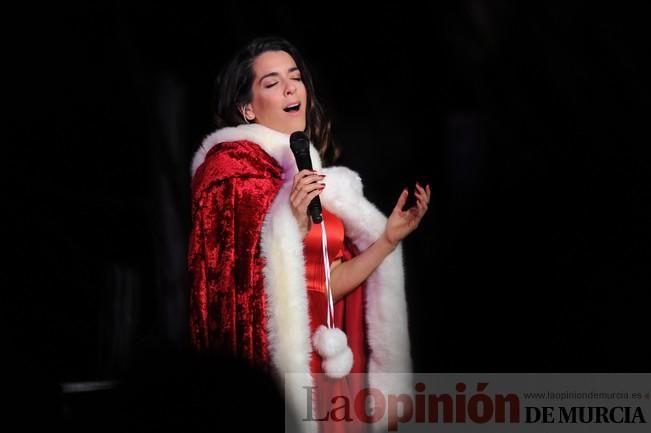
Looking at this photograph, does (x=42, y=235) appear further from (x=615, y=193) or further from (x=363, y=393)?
(x=615, y=193)

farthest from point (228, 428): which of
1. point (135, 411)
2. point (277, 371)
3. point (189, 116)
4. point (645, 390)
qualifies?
point (189, 116)

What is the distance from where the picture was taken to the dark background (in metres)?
2.73

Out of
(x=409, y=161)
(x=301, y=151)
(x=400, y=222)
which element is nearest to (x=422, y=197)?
(x=400, y=222)

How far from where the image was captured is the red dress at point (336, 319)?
174cm

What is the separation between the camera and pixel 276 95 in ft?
6.18

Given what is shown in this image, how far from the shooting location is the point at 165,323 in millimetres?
3273

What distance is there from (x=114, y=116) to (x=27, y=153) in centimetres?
44

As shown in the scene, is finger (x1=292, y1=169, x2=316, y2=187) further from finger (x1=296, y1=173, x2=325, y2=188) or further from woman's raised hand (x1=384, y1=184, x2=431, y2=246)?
woman's raised hand (x1=384, y1=184, x2=431, y2=246)

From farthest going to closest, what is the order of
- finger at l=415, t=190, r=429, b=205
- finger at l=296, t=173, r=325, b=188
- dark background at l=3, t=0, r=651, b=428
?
dark background at l=3, t=0, r=651, b=428, finger at l=415, t=190, r=429, b=205, finger at l=296, t=173, r=325, b=188

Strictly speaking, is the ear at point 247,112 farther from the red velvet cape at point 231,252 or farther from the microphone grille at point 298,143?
the microphone grille at point 298,143

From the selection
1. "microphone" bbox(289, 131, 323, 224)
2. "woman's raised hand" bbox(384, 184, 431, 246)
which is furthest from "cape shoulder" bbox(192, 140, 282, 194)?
"woman's raised hand" bbox(384, 184, 431, 246)

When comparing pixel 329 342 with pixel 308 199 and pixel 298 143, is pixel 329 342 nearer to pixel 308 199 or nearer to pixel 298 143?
pixel 308 199

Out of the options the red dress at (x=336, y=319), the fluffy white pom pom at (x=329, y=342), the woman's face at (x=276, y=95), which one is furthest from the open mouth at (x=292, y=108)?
the fluffy white pom pom at (x=329, y=342)

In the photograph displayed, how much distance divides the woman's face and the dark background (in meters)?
0.74
